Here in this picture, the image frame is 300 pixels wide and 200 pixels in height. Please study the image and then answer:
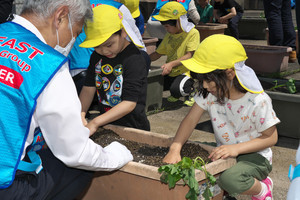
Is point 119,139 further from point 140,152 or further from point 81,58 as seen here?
point 81,58

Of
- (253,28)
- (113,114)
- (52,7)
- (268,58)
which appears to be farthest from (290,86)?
(253,28)

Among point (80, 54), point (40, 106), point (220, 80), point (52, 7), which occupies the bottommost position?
point (80, 54)

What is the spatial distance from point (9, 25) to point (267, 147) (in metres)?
1.59

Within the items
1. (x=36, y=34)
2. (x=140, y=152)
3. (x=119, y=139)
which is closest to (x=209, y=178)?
(x=140, y=152)

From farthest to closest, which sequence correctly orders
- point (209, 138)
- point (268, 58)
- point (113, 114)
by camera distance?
point (268, 58) → point (209, 138) → point (113, 114)

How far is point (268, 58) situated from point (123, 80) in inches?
140

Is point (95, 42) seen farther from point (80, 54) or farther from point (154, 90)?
point (154, 90)

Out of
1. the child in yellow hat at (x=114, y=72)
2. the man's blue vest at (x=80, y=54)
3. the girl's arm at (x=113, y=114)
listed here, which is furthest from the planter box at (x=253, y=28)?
the girl's arm at (x=113, y=114)

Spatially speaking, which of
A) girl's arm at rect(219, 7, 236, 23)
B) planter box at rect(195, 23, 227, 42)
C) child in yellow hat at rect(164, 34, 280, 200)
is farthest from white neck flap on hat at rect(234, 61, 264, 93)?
girl's arm at rect(219, 7, 236, 23)

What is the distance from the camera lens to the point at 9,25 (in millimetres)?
2109

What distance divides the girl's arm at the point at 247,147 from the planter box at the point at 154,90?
7.34 ft

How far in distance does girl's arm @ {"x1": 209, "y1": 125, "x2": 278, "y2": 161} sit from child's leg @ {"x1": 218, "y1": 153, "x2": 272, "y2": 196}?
0.26ft

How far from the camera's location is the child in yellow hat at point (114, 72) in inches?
115

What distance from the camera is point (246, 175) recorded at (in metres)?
2.52
